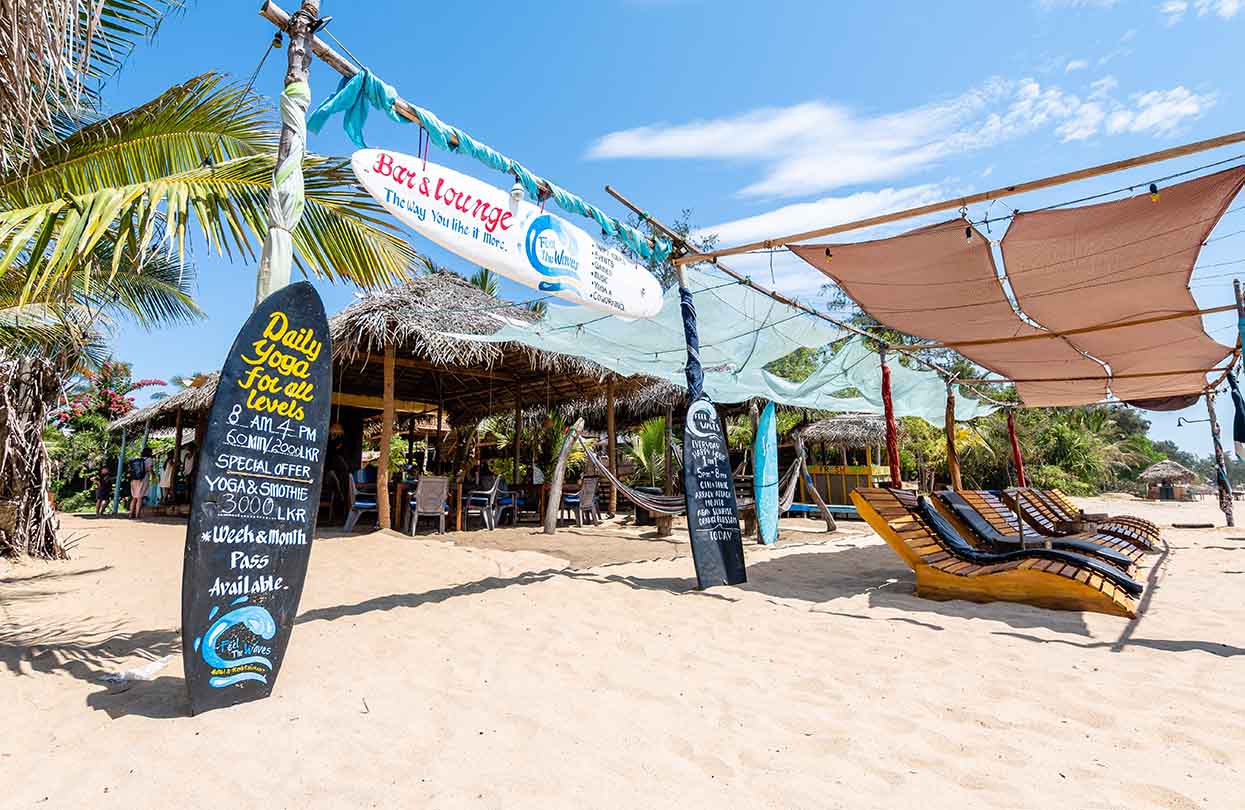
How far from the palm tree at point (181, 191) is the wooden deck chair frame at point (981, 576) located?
141 inches

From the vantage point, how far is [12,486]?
5.25 m

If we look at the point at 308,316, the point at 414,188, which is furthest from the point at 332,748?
the point at 414,188

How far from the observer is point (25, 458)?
5.23 m

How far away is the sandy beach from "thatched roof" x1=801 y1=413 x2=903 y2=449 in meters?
9.64

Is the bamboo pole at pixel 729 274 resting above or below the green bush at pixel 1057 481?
above

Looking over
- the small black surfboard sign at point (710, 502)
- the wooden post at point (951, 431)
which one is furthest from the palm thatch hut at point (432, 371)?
the wooden post at point (951, 431)

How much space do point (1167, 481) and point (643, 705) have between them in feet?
92.4

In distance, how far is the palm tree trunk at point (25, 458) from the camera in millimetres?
5043

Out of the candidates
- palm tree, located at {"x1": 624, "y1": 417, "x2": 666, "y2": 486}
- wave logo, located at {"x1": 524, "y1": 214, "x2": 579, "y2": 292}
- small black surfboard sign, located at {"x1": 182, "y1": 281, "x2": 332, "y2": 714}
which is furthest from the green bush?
small black surfboard sign, located at {"x1": 182, "y1": 281, "x2": 332, "y2": 714}

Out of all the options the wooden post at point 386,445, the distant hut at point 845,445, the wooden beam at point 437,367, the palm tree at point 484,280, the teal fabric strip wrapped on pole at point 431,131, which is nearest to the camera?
the teal fabric strip wrapped on pole at point 431,131

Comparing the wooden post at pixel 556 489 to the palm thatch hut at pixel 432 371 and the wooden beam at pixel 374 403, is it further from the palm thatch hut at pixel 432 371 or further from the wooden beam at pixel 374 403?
the wooden beam at pixel 374 403

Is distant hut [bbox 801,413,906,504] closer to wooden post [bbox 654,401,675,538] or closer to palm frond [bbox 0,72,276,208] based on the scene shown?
wooden post [bbox 654,401,675,538]

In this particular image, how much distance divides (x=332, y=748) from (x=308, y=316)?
5.04ft

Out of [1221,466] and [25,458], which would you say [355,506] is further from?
[1221,466]
